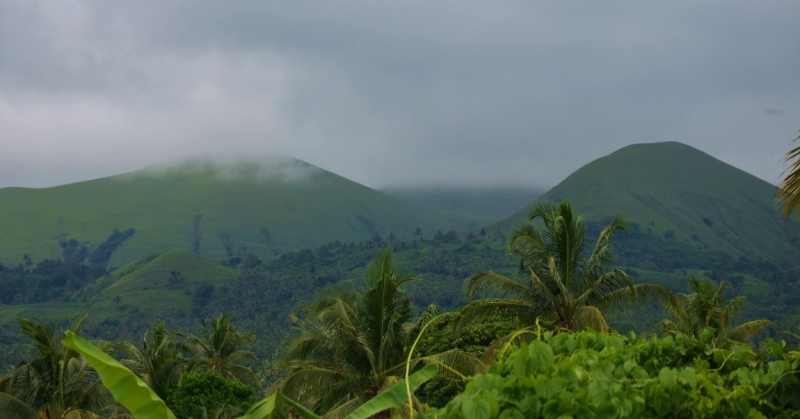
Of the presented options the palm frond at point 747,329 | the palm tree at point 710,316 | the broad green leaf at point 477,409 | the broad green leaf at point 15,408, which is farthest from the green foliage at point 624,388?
the palm frond at point 747,329

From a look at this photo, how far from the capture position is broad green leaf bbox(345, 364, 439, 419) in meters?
5.18

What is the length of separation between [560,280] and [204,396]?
64.8ft

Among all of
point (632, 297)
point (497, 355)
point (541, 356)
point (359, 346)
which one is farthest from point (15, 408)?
point (541, 356)

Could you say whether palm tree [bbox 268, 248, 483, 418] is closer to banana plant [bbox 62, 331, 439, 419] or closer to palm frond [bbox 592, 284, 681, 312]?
palm frond [bbox 592, 284, 681, 312]

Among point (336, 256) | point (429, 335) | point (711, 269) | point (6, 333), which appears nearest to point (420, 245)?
point (336, 256)

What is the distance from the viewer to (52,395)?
22.6 m

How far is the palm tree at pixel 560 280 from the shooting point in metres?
18.5

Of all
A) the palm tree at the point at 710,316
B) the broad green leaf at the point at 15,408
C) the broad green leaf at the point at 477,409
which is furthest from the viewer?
the palm tree at the point at 710,316

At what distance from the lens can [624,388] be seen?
14.5ft

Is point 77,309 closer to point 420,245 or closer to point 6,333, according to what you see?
point 6,333

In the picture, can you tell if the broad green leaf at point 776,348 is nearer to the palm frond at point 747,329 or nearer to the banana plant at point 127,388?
the banana plant at point 127,388

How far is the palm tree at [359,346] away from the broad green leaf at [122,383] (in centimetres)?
1242

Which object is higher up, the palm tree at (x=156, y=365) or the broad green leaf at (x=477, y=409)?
the broad green leaf at (x=477, y=409)

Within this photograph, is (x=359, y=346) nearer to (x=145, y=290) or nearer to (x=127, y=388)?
(x=127, y=388)
